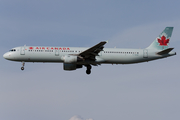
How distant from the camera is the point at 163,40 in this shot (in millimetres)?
54750

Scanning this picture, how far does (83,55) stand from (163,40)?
15133 mm

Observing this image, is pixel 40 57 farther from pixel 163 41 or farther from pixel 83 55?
pixel 163 41

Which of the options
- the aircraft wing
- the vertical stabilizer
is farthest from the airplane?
the vertical stabilizer

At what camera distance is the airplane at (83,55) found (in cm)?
4891

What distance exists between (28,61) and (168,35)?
24.5m

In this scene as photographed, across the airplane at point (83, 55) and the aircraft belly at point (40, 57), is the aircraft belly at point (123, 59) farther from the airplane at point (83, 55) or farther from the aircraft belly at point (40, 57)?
the aircraft belly at point (40, 57)

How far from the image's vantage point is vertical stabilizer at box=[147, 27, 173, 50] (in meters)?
54.2

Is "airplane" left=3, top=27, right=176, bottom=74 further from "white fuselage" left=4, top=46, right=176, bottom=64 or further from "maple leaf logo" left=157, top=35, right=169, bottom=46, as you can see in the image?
"maple leaf logo" left=157, top=35, right=169, bottom=46

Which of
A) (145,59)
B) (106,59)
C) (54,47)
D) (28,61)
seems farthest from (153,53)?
(28,61)

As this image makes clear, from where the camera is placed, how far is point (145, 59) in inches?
2062

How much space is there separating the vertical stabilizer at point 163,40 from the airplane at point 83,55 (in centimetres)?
97

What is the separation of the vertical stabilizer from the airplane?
0.97 m

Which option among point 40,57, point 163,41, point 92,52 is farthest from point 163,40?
point 40,57

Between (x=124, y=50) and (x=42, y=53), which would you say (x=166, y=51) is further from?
(x=42, y=53)
